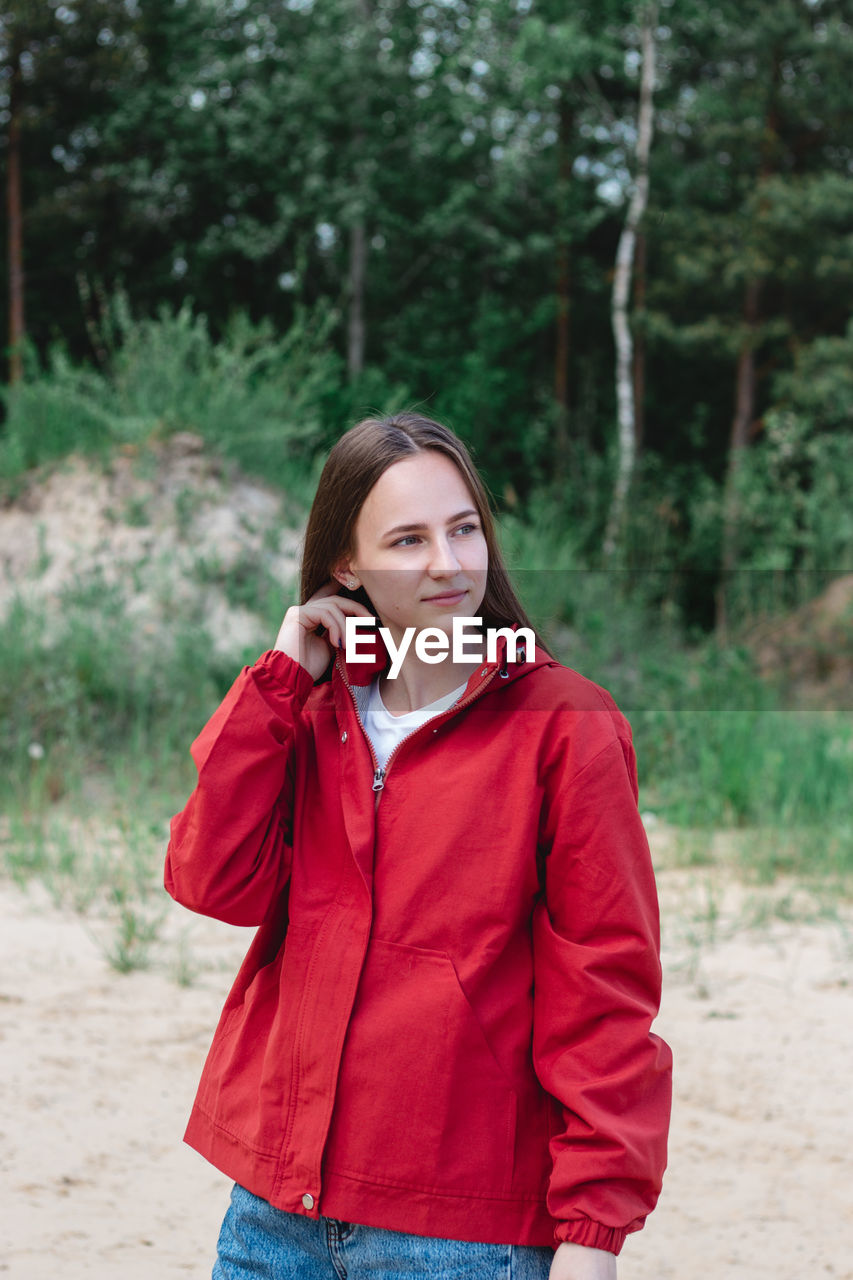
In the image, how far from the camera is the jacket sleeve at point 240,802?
1402 millimetres

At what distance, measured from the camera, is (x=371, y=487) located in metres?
1.51

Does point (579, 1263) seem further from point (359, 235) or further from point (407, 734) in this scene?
point (359, 235)

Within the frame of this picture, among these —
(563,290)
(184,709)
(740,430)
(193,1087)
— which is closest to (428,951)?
(193,1087)

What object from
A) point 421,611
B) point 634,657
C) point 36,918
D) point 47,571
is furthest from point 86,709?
point 421,611

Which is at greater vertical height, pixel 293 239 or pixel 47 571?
pixel 293 239

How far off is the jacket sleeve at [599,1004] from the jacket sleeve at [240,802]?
341 millimetres

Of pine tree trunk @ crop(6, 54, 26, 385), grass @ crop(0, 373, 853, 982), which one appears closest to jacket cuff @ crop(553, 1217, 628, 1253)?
grass @ crop(0, 373, 853, 982)

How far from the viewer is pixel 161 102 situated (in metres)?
13.5

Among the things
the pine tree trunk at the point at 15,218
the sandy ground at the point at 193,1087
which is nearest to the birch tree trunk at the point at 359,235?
the pine tree trunk at the point at 15,218

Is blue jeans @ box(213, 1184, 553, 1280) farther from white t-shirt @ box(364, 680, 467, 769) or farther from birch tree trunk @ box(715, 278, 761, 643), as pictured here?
birch tree trunk @ box(715, 278, 761, 643)

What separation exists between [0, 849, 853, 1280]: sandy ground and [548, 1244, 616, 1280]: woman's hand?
4.69ft

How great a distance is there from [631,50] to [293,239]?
16.0ft

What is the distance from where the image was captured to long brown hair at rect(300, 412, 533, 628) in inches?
59.6

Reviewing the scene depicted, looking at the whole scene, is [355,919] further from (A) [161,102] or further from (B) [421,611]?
(A) [161,102]
